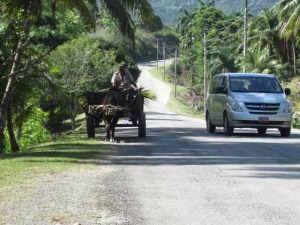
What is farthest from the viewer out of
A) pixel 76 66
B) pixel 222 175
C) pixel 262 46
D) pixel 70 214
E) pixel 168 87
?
pixel 168 87

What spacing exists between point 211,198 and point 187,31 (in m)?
113

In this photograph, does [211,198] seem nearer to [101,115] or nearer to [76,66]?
[101,115]

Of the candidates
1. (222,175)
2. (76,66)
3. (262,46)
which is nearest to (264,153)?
(222,175)

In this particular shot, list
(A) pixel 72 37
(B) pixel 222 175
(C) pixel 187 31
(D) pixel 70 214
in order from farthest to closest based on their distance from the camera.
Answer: (C) pixel 187 31, (A) pixel 72 37, (B) pixel 222 175, (D) pixel 70 214

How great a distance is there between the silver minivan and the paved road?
2861 mm

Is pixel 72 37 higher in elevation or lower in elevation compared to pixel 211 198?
higher

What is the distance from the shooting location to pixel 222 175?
12.1m

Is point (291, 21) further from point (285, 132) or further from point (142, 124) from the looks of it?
point (142, 124)

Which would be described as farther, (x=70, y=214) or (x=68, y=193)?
(x=68, y=193)

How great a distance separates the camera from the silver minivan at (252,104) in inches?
850

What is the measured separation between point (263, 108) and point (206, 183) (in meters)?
10.9

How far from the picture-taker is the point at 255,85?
888 inches

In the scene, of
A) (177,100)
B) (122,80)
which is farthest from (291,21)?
(177,100)

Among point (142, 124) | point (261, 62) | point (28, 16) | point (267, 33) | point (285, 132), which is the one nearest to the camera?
point (28, 16)
